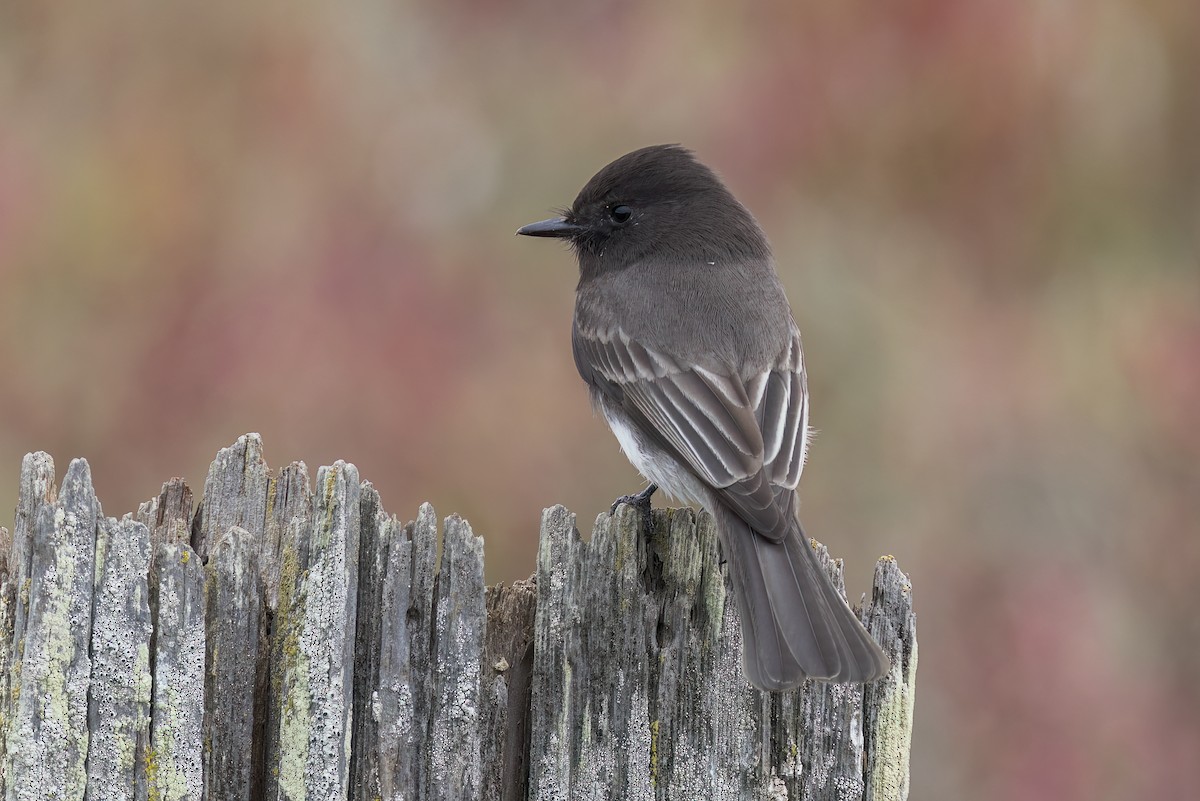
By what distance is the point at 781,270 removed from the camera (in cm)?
779

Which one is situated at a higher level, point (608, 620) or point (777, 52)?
point (777, 52)

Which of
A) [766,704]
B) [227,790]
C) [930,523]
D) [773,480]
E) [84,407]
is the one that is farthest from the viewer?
[930,523]

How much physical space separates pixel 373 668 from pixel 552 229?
3.59 m

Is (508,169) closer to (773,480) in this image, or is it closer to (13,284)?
(13,284)

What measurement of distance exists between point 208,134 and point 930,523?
4102 mm

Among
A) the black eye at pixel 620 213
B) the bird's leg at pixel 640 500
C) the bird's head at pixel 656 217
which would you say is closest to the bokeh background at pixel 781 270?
the bird's head at pixel 656 217

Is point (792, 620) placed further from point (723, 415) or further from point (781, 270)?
point (781, 270)

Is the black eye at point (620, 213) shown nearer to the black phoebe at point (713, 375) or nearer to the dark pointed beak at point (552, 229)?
the black phoebe at point (713, 375)

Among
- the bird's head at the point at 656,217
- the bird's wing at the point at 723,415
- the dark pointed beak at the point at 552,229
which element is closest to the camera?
the bird's wing at the point at 723,415

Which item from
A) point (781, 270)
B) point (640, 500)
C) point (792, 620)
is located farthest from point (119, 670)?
point (781, 270)

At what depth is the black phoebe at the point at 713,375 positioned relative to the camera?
13.0 feet

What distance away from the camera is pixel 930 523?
7.62 metres

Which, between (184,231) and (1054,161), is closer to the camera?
(184,231)

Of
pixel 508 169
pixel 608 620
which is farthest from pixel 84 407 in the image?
pixel 608 620
